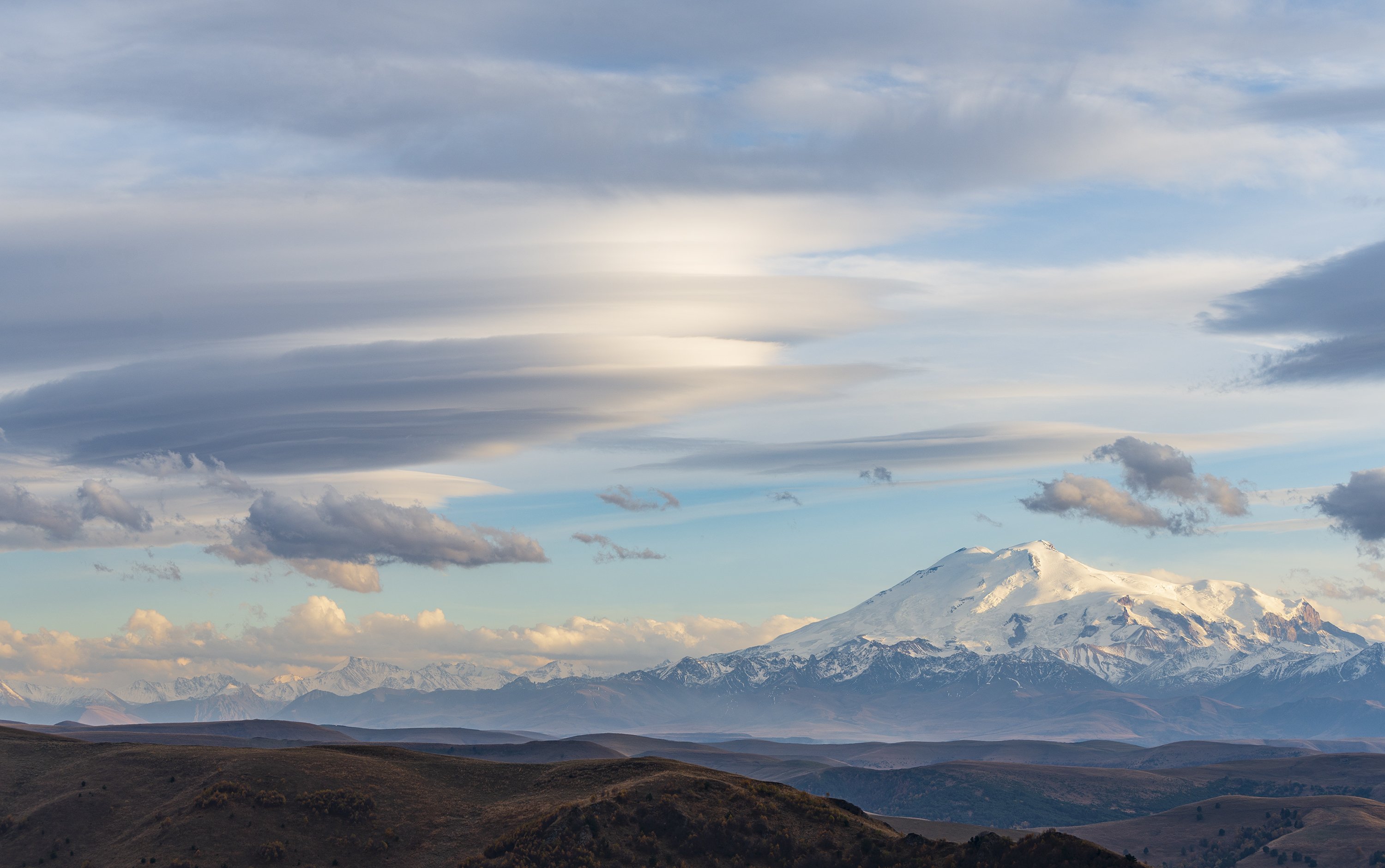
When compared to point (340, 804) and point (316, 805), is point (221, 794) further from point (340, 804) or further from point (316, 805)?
point (340, 804)

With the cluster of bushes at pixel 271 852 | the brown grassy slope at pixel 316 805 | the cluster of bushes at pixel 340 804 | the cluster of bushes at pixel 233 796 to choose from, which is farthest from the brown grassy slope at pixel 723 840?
the cluster of bushes at pixel 233 796

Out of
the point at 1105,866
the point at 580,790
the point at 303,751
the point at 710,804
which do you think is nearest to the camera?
the point at 1105,866

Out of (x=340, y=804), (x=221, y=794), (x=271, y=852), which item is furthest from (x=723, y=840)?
Result: (x=221, y=794)

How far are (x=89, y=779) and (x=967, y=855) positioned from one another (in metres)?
116

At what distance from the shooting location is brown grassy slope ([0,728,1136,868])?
146000 mm

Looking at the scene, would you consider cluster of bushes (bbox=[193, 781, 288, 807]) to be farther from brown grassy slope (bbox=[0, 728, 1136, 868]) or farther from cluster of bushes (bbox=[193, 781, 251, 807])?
brown grassy slope (bbox=[0, 728, 1136, 868])

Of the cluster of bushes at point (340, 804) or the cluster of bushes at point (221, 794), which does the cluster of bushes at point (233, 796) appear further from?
the cluster of bushes at point (340, 804)

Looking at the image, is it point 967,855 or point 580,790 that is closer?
point 967,855

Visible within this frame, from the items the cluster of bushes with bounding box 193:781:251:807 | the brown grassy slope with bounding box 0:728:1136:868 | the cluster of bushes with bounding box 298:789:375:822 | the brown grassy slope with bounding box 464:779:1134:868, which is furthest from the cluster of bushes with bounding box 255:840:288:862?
the brown grassy slope with bounding box 464:779:1134:868

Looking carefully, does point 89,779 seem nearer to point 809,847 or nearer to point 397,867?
point 397,867

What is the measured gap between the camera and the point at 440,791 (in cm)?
16975

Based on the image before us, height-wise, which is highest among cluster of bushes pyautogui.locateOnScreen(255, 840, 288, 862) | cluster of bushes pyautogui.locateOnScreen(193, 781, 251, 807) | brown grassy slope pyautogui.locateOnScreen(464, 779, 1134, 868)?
cluster of bushes pyautogui.locateOnScreen(193, 781, 251, 807)

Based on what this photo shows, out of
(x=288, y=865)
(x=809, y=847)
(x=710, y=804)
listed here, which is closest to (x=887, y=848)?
(x=809, y=847)

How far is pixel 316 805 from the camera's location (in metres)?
156
